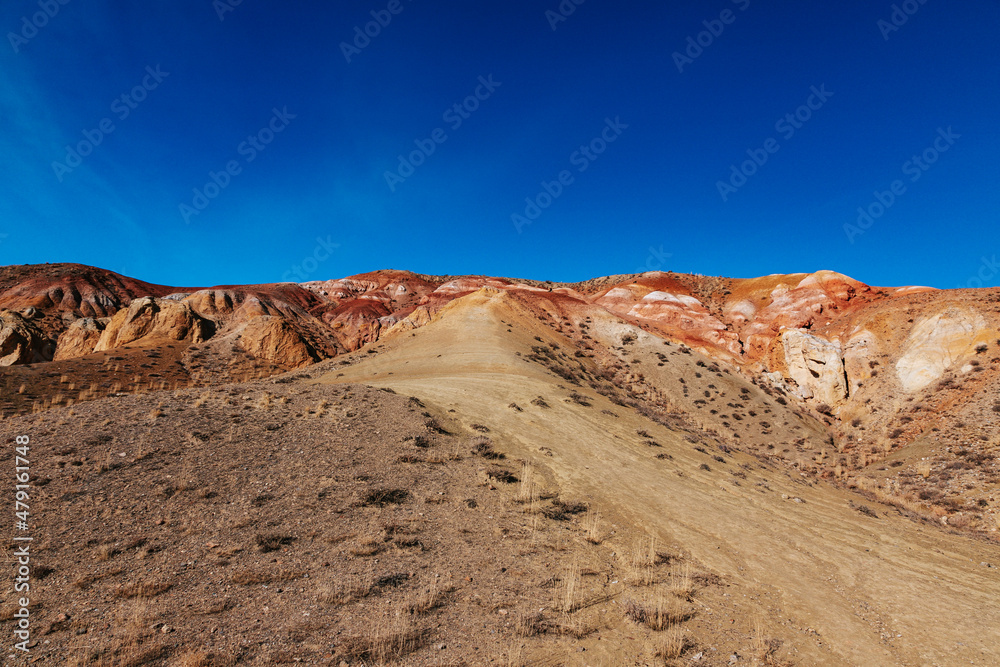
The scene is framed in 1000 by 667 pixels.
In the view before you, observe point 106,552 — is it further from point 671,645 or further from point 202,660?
point 671,645

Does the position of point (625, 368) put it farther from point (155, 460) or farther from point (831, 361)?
point (155, 460)

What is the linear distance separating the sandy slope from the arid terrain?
3.4 inches

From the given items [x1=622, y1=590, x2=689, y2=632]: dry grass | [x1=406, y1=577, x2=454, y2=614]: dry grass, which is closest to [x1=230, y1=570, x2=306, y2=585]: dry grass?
[x1=406, y1=577, x2=454, y2=614]: dry grass

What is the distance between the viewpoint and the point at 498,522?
35.6ft

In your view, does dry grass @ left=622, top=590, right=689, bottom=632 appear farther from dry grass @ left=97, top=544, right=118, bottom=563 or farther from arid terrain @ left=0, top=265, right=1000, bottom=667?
dry grass @ left=97, top=544, right=118, bottom=563

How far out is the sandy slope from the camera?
8211 millimetres

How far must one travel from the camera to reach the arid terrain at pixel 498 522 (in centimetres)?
671

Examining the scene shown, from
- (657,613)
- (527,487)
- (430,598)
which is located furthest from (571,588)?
(527,487)

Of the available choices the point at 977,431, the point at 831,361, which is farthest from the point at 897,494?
the point at 831,361

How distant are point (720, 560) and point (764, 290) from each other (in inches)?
2192

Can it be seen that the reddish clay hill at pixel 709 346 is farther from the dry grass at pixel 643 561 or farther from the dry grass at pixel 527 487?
the dry grass at pixel 527 487

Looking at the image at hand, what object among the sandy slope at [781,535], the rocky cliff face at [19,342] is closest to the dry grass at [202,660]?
the sandy slope at [781,535]

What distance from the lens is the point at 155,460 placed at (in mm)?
11352

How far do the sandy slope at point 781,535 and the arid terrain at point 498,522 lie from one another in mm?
87
